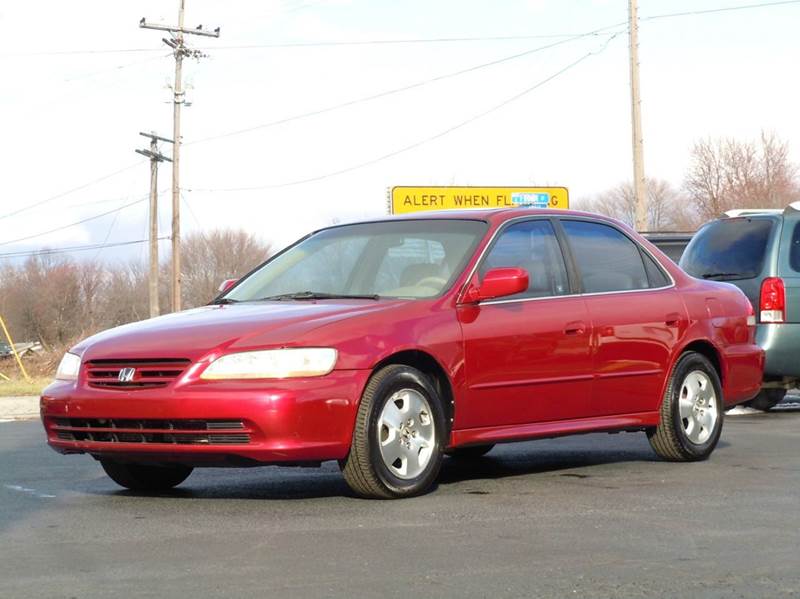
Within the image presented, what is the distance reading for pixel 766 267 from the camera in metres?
12.5

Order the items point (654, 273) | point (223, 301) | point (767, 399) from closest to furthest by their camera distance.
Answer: point (223, 301)
point (654, 273)
point (767, 399)

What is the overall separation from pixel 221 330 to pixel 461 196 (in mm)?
29857

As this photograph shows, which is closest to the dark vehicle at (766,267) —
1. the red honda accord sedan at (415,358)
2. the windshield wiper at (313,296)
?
the red honda accord sedan at (415,358)

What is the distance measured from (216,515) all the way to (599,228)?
11.6 ft

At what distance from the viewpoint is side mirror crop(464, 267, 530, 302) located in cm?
768

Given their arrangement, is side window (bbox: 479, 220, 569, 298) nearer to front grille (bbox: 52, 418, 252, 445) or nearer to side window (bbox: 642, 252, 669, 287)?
side window (bbox: 642, 252, 669, 287)

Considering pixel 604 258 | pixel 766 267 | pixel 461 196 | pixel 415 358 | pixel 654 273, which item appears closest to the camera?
pixel 415 358

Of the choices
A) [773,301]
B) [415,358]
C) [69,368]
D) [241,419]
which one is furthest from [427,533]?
[773,301]

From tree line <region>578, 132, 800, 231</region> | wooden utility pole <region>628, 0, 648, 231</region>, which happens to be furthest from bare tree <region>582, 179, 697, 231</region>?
wooden utility pole <region>628, 0, 648, 231</region>

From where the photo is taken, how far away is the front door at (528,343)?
25.3 feet

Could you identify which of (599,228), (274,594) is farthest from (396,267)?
(274,594)

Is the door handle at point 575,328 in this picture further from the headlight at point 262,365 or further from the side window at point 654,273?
the headlight at point 262,365

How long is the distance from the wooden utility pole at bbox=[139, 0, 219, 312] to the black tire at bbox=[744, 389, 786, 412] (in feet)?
94.8

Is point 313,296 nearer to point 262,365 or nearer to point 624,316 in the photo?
point 262,365
